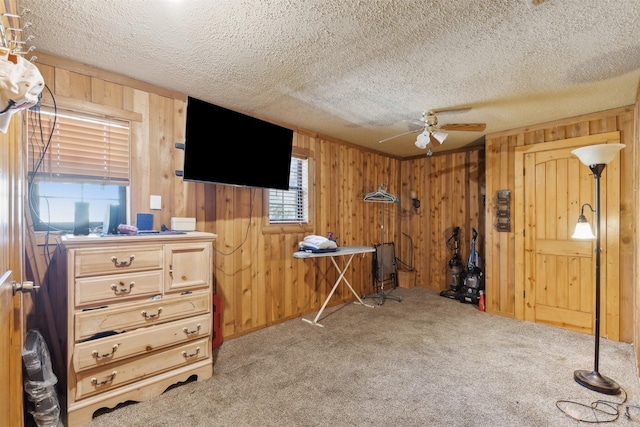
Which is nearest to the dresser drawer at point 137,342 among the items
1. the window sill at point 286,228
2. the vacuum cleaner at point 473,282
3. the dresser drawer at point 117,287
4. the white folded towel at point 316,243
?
the dresser drawer at point 117,287

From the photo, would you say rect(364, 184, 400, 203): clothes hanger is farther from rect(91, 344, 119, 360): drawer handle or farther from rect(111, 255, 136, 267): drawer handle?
rect(91, 344, 119, 360): drawer handle

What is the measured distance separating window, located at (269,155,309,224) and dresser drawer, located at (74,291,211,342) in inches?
60.9

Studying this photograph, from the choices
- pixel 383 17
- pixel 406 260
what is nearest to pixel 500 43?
pixel 383 17

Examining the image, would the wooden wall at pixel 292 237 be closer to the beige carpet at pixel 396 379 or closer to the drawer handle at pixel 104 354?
the beige carpet at pixel 396 379

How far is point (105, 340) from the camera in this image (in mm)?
1865

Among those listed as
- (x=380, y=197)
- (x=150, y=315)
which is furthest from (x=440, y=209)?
(x=150, y=315)

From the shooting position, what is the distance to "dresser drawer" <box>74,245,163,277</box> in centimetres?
181

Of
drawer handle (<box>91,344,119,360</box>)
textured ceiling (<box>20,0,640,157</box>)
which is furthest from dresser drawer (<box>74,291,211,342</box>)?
textured ceiling (<box>20,0,640,157</box>)

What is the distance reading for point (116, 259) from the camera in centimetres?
192

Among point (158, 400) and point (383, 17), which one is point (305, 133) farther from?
point (158, 400)

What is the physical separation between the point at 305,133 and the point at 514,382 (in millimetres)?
3286

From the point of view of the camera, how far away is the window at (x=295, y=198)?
12.1ft

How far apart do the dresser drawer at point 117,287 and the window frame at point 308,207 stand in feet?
4.87

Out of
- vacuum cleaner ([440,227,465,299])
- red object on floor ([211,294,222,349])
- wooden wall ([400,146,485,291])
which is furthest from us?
wooden wall ([400,146,485,291])
